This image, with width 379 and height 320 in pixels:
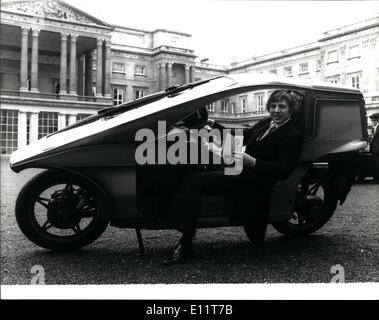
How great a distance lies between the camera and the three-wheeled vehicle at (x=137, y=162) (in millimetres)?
2725

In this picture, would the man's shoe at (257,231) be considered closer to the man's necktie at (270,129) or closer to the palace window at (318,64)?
the man's necktie at (270,129)

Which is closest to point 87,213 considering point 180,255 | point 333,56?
point 180,255

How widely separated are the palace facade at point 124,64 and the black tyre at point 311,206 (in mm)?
806

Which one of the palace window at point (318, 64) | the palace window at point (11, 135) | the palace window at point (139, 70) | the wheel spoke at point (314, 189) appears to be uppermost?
the palace window at point (139, 70)

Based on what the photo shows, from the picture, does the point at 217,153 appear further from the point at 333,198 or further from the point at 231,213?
the point at 333,198

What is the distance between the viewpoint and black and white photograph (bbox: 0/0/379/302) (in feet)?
7.95

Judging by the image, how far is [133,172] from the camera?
9.09 feet

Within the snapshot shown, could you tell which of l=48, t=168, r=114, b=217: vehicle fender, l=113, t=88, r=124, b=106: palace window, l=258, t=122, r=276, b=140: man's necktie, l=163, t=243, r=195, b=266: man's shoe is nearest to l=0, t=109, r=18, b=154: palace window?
l=48, t=168, r=114, b=217: vehicle fender

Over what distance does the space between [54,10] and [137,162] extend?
3363 mm

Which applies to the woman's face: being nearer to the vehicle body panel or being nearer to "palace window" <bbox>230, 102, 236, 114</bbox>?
the vehicle body panel

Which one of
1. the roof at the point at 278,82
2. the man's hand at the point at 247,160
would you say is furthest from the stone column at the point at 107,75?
the man's hand at the point at 247,160

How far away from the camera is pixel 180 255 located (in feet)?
8.98

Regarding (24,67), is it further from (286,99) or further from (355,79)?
(355,79)

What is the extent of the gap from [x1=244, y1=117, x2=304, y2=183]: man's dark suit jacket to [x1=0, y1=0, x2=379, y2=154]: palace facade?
0.83ft
